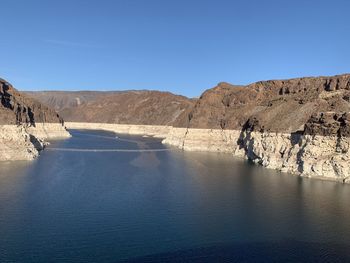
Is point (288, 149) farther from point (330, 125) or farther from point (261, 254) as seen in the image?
point (261, 254)

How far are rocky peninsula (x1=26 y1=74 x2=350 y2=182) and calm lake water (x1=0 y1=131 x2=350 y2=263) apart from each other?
6.38 meters

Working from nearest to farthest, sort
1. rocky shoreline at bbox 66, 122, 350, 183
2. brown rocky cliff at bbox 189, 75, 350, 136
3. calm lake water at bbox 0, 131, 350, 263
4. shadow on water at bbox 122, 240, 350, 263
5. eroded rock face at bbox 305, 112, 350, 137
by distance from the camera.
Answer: shadow on water at bbox 122, 240, 350, 263 → calm lake water at bbox 0, 131, 350, 263 → rocky shoreline at bbox 66, 122, 350, 183 → eroded rock face at bbox 305, 112, 350, 137 → brown rocky cliff at bbox 189, 75, 350, 136

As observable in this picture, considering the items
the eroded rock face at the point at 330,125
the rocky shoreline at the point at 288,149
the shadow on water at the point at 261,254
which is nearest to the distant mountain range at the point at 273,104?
the eroded rock face at the point at 330,125

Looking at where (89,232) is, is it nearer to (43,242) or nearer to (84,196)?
(43,242)

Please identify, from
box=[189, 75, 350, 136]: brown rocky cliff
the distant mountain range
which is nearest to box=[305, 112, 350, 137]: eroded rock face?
the distant mountain range

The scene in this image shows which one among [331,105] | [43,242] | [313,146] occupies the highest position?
[331,105]

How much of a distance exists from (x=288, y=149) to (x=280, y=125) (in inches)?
390

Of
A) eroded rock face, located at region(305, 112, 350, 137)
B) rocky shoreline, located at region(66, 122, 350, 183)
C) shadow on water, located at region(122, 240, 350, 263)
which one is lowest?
shadow on water, located at region(122, 240, 350, 263)

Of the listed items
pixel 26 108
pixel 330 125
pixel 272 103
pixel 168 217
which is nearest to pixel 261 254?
pixel 168 217

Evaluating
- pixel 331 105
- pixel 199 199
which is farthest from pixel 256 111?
pixel 199 199

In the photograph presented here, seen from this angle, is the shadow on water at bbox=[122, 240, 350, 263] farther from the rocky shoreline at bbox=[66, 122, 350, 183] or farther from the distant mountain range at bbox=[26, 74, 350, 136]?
the distant mountain range at bbox=[26, 74, 350, 136]

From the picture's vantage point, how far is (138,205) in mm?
44531

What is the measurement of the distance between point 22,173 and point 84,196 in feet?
61.1

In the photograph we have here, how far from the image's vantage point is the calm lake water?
30.8 m
